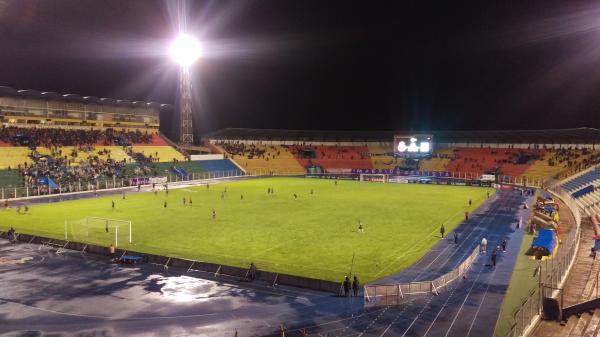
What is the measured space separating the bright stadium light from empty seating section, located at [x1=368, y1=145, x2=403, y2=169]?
163 feet

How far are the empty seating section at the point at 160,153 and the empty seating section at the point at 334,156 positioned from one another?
33003 millimetres

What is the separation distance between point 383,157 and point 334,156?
40.3 feet

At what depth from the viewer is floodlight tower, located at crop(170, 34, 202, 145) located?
83.4 m

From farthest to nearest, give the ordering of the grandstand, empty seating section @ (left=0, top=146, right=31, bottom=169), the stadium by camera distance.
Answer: the grandstand
empty seating section @ (left=0, top=146, right=31, bottom=169)
the stadium

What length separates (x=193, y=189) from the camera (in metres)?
67.2

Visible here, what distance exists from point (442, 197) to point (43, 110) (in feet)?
225

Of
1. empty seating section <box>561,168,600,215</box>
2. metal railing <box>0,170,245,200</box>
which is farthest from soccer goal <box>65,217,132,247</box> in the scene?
empty seating section <box>561,168,600,215</box>

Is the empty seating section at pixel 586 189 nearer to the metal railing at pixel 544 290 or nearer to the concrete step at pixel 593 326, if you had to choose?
the metal railing at pixel 544 290

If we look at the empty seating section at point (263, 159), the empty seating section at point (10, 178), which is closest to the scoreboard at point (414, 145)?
the empty seating section at point (263, 159)

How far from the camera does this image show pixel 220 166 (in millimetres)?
93375

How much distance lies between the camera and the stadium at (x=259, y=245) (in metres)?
18.4

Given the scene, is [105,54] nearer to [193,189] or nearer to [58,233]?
[193,189]

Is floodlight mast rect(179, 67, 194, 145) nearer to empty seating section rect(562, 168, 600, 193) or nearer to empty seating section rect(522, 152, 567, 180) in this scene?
empty seating section rect(522, 152, 567, 180)

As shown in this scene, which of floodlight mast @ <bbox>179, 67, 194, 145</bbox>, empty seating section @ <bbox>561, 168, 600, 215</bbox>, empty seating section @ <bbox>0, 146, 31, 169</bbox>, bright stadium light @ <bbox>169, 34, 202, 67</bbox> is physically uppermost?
bright stadium light @ <bbox>169, 34, 202, 67</bbox>
